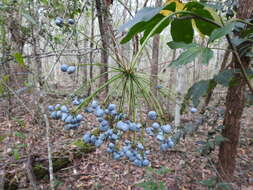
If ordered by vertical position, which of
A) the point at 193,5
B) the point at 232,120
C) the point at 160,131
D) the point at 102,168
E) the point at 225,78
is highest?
the point at 193,5

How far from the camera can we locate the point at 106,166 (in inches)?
99.9

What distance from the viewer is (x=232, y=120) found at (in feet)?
4.16

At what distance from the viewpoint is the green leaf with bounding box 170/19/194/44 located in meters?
0.79

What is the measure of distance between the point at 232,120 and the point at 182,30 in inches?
33.7

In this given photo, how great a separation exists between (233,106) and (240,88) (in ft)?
0.48

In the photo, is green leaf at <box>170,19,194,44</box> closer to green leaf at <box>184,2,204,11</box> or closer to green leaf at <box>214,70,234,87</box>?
green leaf at <box>184,2,204,11</box>

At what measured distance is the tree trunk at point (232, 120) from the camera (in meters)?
1.06

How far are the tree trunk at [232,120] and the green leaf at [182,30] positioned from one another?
464mm

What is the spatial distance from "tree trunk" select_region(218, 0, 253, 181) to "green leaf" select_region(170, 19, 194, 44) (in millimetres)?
464

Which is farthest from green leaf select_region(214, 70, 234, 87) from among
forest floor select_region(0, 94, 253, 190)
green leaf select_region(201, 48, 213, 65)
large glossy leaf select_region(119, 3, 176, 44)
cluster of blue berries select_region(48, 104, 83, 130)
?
forest floor select_region(0, 94, 253, 190)

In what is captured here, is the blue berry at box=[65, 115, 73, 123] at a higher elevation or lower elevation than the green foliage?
lower

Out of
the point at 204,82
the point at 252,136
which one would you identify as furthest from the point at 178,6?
the point at 252,136

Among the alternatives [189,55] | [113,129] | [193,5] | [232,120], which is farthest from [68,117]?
[232,120]

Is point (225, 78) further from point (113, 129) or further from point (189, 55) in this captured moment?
point (113, 129)
